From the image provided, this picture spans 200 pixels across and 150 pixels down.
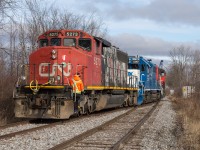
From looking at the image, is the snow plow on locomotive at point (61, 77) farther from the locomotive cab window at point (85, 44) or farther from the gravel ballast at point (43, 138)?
the gravel ballast at point (43, 138)

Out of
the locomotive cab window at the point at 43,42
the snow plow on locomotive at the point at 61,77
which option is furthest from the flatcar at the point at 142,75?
the locomotive cab window at the point at 43,42

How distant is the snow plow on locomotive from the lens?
41.4 ft

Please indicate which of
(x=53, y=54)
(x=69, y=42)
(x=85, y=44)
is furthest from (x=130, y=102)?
(x=53, y=54)

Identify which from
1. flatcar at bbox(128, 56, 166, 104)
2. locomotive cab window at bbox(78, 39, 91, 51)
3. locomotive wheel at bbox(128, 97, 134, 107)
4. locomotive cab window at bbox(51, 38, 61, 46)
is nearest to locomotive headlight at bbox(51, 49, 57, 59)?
locomotive cab window at bbox(51, 38, 61, 46)

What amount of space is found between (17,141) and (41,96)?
4.21 meters

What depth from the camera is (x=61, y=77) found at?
522 inches

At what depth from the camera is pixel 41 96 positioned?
12.8 m

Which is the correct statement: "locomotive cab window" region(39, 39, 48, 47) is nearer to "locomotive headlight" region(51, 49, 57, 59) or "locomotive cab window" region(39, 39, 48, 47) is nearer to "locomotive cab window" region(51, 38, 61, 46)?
"locomotive cab window" region(51, 38, 61, 46)

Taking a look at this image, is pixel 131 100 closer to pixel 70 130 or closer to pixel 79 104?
pixel 79 104

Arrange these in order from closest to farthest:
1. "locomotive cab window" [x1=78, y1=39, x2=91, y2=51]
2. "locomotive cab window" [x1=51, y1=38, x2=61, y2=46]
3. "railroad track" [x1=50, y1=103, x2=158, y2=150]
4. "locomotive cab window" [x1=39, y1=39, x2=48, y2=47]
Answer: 1. "railroad track" [x1=50, y1=103, x2=158, y2=150]
2. "locomotive cab window" [x1=51, y1=38, x2=61, y2=46]
3. "locomotive cab window" [x1=39, y1=39, x2=48, y2=47]
4. "locomotive cab window" [x1=78, y1=39, x2=91, y2=51]

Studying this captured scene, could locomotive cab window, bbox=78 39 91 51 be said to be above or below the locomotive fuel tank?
above

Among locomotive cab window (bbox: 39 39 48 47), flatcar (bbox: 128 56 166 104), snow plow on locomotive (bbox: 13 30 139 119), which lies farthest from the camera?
flatcar (bbox: 128 56 166 104)

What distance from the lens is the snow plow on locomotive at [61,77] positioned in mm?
12633

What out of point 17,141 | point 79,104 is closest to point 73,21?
point 79,104
